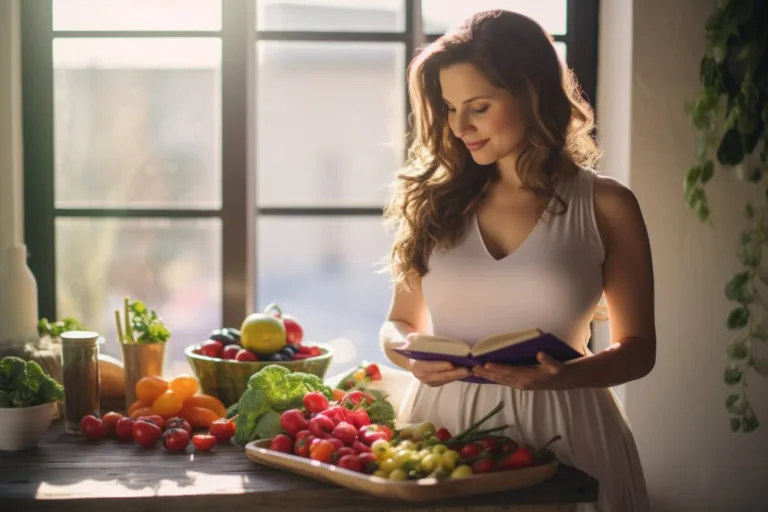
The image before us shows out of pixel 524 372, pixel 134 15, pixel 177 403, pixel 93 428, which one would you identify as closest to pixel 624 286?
pixel 524 372

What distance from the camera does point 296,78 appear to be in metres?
3.00

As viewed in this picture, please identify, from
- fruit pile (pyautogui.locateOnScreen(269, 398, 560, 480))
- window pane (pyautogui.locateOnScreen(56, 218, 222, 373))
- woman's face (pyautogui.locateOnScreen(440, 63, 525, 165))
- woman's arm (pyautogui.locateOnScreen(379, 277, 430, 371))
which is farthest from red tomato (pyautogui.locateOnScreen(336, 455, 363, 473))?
window pane (pyautogui.locateOnScreen(56, 218, 222, 373))

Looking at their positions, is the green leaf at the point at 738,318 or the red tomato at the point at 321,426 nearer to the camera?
the red tomato at the point at 321,426

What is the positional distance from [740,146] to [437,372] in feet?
3.88

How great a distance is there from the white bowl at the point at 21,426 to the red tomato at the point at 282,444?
1.90 feet

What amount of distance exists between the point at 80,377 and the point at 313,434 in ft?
2.50

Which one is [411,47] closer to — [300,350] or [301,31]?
[301,31]

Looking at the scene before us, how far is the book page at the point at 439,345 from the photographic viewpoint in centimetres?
168

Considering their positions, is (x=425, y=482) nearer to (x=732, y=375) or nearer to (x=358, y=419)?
(x=358, y=419)

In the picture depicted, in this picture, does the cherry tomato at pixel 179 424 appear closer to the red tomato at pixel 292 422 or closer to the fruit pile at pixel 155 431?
the fruit pile at pixel 155 431

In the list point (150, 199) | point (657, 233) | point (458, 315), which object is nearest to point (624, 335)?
point (458, 315)

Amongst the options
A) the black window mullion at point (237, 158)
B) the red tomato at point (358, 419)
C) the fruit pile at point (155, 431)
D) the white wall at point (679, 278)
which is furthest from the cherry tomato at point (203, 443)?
the white wall at point (679, 278)

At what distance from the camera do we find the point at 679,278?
2.64 metres

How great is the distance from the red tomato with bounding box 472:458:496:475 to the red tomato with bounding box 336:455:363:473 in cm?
20
